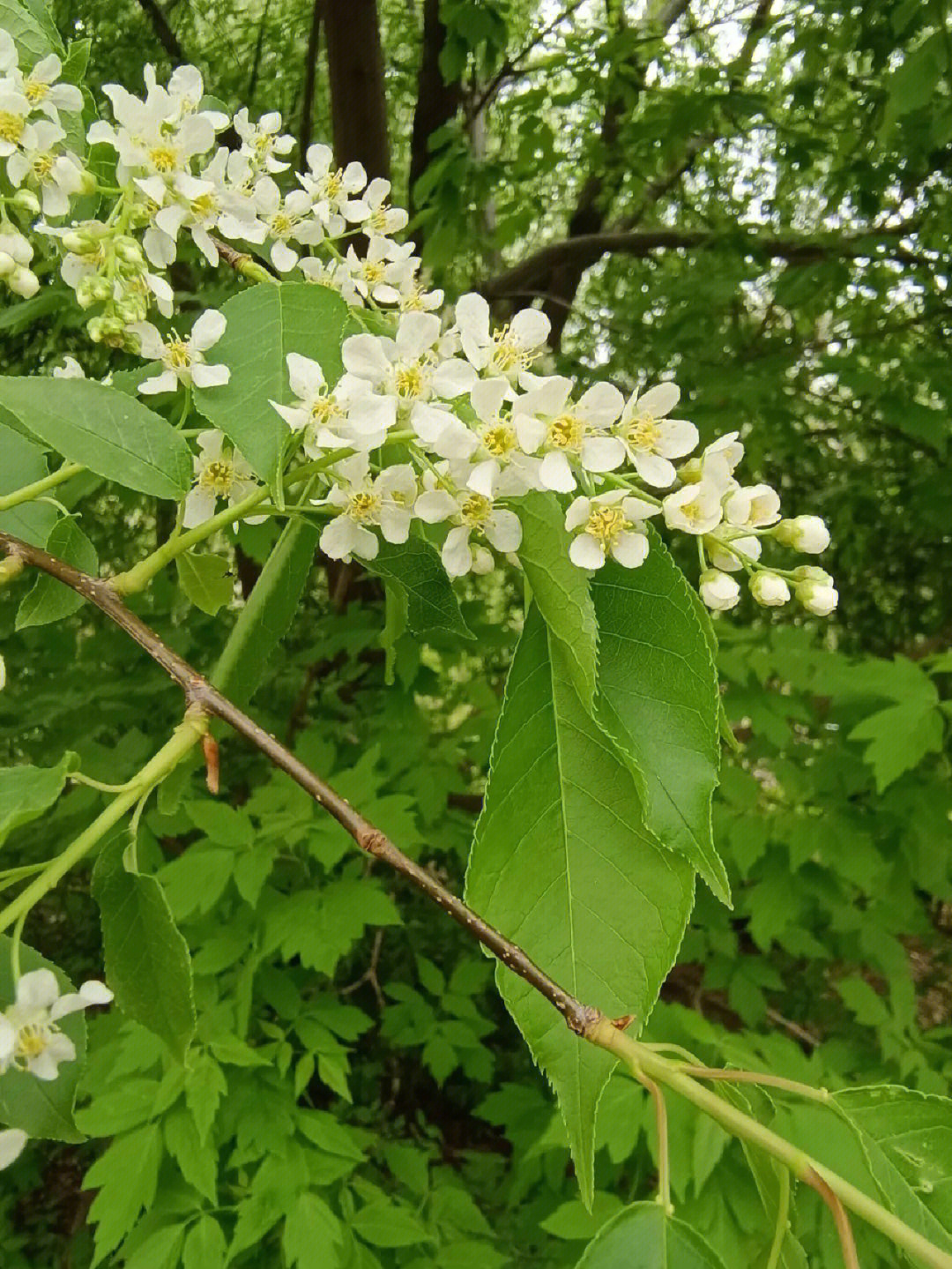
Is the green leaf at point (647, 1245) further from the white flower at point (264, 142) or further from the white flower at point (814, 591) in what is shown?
the white flower at point (264, 142)

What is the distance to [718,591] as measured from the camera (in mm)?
618

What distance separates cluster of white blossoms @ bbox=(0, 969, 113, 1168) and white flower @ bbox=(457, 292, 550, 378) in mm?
429

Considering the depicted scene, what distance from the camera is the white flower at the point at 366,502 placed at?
63cm

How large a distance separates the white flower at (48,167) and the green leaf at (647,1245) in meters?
0.75

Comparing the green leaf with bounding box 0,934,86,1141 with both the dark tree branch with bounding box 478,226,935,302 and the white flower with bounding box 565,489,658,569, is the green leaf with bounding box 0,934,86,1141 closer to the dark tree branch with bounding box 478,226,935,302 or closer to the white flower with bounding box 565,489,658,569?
the white flower with bounding box 565,489,658,569

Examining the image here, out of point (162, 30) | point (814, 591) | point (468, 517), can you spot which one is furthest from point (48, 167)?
point (162, 30)

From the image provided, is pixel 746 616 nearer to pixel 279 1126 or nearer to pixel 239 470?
pixel 279 1126

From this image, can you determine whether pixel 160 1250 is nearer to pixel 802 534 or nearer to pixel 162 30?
pixel 802 534

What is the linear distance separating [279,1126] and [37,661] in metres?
1.08

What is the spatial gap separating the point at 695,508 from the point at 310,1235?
1.28 metres

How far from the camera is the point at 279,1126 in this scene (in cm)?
154

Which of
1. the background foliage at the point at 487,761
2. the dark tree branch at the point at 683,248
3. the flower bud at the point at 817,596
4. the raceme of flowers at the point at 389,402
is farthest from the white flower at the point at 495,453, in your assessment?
the dark tree branch at the point at 683,248

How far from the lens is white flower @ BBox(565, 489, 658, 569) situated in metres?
0.56

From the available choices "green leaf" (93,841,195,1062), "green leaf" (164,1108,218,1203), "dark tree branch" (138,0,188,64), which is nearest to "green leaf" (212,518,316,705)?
"green leaf" (93,841,195,1062)
